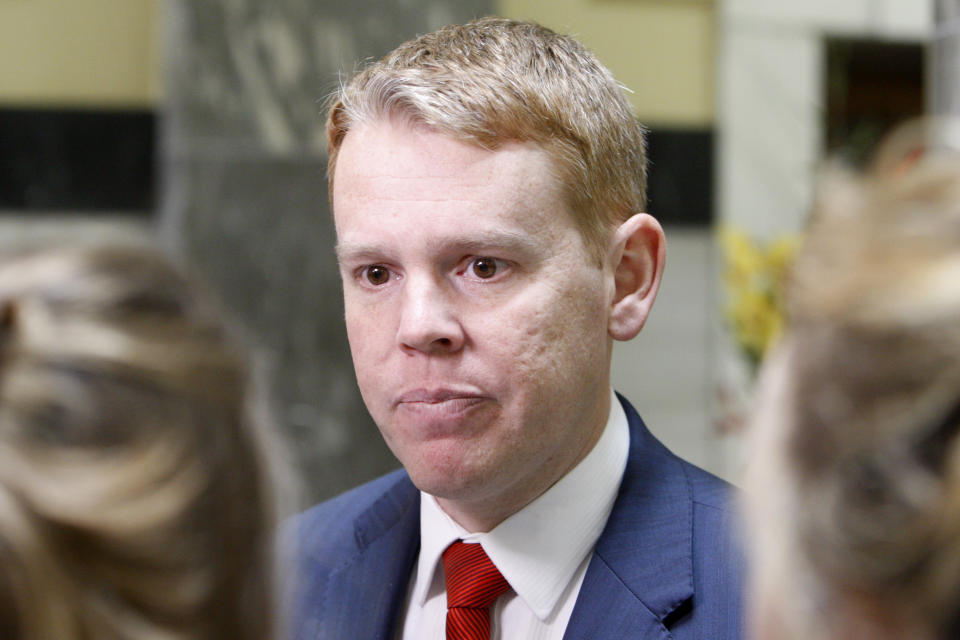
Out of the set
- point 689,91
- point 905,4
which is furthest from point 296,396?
point 905,4

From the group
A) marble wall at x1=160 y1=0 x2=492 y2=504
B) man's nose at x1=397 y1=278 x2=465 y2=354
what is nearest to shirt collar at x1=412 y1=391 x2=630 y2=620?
man's nose at x1=397 y1=278 x2=465 y2=354

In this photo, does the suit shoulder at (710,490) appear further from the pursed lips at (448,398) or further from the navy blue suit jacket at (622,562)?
the pursed lips at (448,398)

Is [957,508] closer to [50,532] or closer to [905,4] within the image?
[50,532]

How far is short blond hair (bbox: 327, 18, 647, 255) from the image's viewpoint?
1207mm

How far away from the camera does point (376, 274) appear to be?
1.26 metres

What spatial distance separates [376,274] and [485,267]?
5.3 inches

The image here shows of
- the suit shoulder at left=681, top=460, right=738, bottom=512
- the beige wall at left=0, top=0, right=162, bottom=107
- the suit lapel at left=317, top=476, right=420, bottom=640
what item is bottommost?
the suit lapel at left=317, top=476, right=420, bottom=640

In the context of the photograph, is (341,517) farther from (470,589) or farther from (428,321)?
(428,321)

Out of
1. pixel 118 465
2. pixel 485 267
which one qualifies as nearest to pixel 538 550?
pixel 485 267

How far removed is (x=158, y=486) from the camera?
618mm

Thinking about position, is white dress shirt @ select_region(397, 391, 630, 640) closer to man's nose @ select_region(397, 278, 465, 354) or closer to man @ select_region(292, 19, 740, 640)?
man @ select_region(292, 19, 740, 640)

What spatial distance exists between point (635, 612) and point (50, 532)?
30.7 inches

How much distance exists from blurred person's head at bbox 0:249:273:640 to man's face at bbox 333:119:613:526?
1.69ft

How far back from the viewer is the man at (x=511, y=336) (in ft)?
3.93
